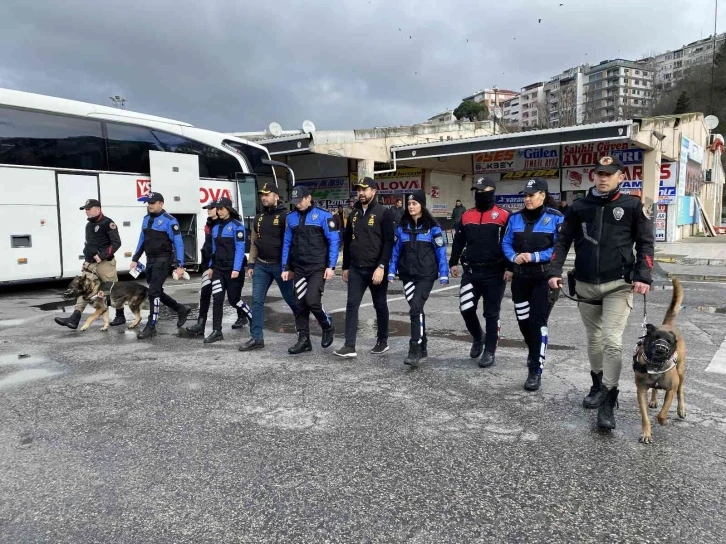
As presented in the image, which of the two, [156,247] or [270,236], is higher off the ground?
[270,236]

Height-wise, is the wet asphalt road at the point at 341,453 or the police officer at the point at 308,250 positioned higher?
the police officer at the point at 308,250

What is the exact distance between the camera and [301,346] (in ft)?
20.7

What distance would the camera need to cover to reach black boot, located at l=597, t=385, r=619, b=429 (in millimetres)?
3947

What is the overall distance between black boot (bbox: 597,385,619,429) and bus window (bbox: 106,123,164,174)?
37.4 ft

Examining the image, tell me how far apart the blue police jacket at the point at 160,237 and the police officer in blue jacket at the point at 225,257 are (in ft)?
2.67

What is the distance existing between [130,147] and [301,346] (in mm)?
8528

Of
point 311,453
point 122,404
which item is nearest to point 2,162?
point 122,404

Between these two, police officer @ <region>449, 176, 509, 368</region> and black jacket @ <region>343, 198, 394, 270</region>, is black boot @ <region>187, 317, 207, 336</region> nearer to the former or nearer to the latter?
black jacket @ <region>343, 198, 394, 270</region>

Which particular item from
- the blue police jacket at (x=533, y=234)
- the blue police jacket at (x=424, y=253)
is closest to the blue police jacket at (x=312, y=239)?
the blue police jacket at (x=424, y=253)

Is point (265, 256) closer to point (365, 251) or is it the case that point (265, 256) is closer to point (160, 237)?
point (365, 251)

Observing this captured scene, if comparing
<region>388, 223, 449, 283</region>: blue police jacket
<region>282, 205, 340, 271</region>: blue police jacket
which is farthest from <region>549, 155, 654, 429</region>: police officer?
<region>282, 205, 340, 271</region>: blue police jacket

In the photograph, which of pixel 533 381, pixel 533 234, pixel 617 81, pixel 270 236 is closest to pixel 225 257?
pixel 270 236

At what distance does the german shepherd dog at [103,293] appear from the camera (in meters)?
7.67

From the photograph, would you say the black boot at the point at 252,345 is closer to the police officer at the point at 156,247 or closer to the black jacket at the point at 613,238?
the police officer at the point at 156,247
